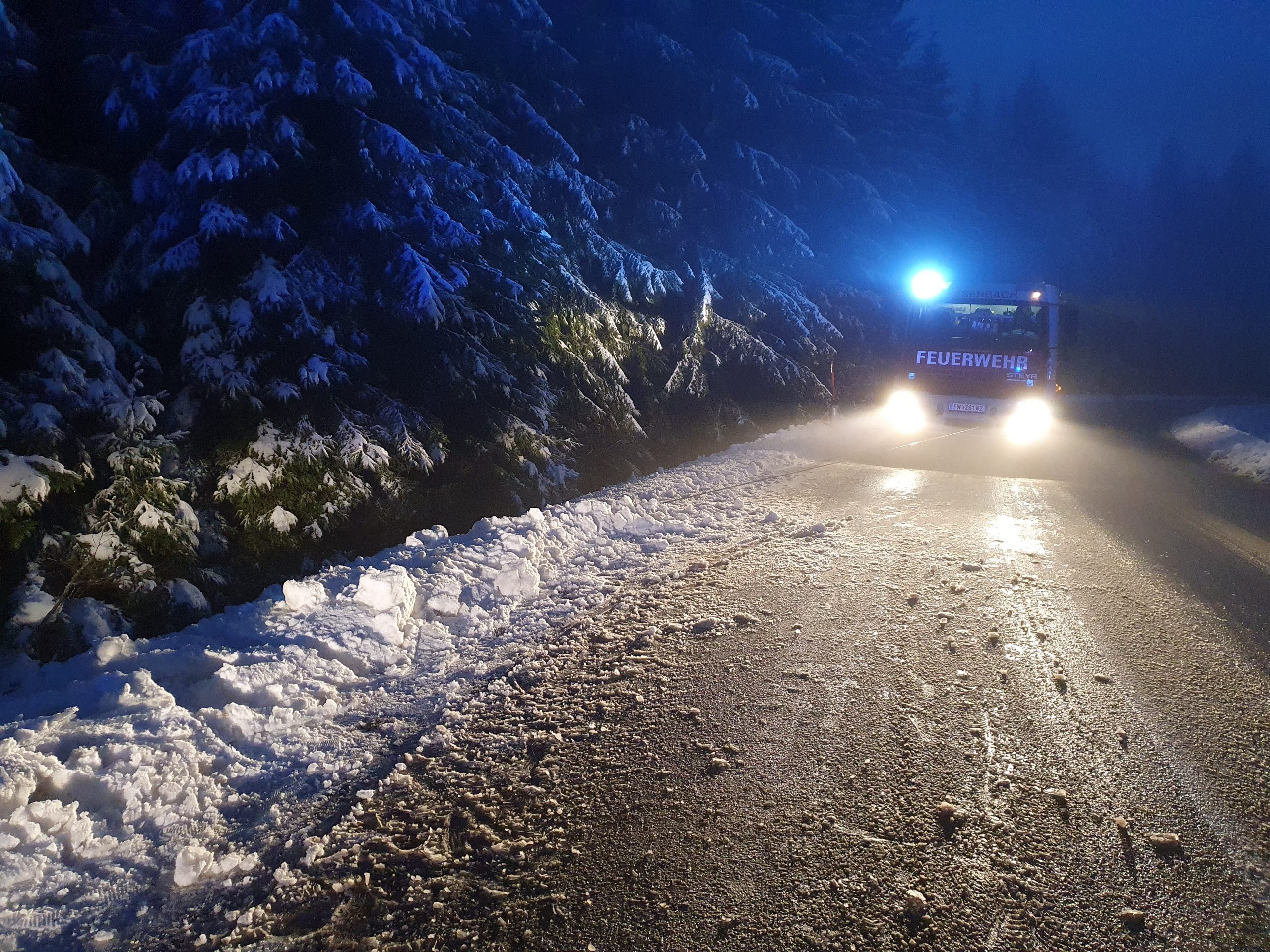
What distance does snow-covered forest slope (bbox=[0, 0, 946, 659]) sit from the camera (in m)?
4.37

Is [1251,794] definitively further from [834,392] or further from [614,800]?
[834,392]

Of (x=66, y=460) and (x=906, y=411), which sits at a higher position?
(x=906, y=411)

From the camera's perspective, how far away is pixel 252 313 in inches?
215

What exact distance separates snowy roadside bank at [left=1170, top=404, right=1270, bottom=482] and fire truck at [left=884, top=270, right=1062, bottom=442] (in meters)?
2.89

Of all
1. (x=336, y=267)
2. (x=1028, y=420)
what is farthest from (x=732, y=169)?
(x=336, y=267)

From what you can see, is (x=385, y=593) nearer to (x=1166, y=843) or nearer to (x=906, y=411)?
(x=1166, y=843)

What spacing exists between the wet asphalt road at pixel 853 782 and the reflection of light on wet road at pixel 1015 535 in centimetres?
54

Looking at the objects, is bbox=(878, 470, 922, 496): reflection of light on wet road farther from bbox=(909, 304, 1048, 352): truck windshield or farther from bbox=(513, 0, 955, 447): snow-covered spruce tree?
bbox=(909, 304, 1048, 352): truck windshield

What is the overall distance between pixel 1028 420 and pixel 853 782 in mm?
11772

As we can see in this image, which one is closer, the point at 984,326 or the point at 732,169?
the point at 984,326

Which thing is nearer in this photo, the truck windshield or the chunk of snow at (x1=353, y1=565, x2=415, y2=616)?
the chunk of snow at (x1=353, y1=565, x2=415, y2=616)

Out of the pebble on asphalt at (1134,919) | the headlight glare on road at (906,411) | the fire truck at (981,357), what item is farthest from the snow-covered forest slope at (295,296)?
the pebble on asphalt at (1134,919)

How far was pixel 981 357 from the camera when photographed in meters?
12.4

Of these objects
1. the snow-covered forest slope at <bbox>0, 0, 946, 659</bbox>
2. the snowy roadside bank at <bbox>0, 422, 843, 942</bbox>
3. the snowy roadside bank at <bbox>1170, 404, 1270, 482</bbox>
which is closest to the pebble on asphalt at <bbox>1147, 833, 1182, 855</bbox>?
the snowy roadside bank at <bbox>0, 422, 843, 942</bbox>
